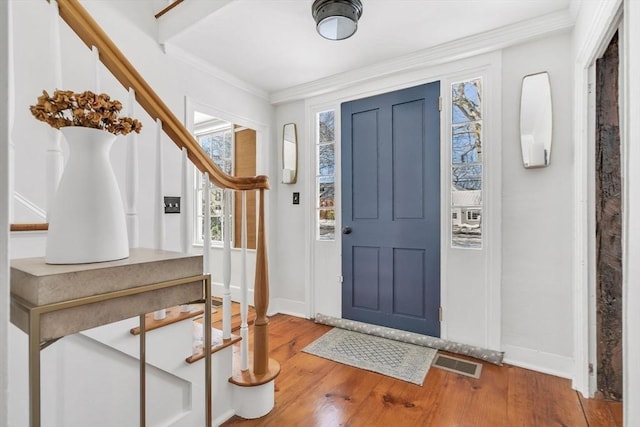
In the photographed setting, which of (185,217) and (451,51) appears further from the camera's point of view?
(451,51)

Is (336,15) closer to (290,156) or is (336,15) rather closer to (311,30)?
(311,30)

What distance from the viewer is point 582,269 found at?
5.85 ft

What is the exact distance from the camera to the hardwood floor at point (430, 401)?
1.61m

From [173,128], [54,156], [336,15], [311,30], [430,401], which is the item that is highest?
[311,30]

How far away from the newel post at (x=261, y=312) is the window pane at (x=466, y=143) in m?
1.59

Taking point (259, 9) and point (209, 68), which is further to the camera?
point (209, 68)

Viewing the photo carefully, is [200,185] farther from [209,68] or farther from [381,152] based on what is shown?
[381,152]

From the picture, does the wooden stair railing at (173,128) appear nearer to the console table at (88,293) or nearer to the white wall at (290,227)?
the console table at (88,293)

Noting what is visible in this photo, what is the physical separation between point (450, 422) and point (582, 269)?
3.73 ft

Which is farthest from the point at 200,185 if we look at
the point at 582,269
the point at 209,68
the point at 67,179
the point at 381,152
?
the point at 582,269

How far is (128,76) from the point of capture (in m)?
1.14

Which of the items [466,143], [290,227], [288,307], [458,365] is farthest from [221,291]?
[466,143]

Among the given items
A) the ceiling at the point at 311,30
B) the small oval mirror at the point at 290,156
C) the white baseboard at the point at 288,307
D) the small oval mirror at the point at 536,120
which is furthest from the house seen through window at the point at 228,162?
the small oval mirror at the point at 536,120

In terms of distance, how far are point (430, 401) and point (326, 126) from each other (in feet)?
7.85
